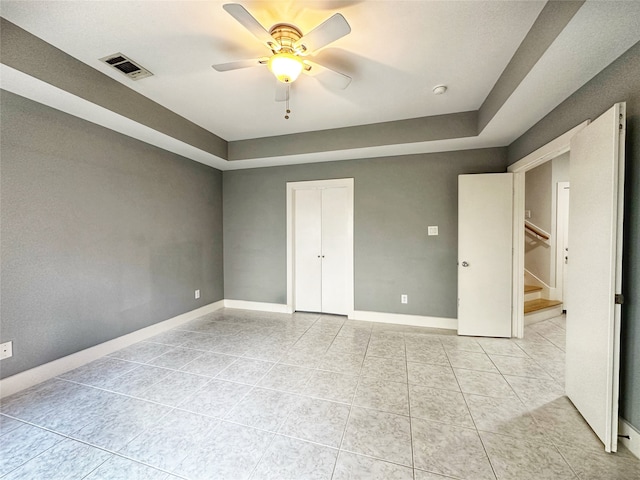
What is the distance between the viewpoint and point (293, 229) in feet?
13.3

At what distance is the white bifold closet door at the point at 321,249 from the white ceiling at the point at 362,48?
1441 millimetres

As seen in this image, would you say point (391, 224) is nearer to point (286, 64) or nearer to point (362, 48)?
point (362, 48)

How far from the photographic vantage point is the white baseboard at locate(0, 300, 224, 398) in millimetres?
1978

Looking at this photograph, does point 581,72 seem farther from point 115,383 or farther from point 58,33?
point 115,383

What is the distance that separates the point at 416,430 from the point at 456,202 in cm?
277

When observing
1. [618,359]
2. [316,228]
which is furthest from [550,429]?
[316,228]

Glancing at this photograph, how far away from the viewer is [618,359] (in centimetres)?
141

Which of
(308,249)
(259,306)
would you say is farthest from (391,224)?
(259,306)

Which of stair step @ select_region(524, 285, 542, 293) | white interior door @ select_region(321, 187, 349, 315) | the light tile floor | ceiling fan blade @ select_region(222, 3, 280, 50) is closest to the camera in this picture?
ceiling fan blade @ select_region(222, 3, 280, 50)

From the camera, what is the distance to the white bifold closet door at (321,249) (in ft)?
12.6

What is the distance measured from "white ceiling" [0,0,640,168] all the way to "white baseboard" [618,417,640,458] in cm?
226

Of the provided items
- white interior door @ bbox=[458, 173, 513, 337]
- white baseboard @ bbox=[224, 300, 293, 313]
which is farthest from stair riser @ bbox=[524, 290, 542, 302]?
white baseboard @ bbox=[224, 300, 293, 313]

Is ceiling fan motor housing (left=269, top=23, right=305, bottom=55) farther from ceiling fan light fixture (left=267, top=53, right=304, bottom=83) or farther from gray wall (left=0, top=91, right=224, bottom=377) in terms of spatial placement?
gray wall (left=0, top=91, right=224, bottom=377)

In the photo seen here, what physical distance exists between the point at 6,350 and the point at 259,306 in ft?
8.91
